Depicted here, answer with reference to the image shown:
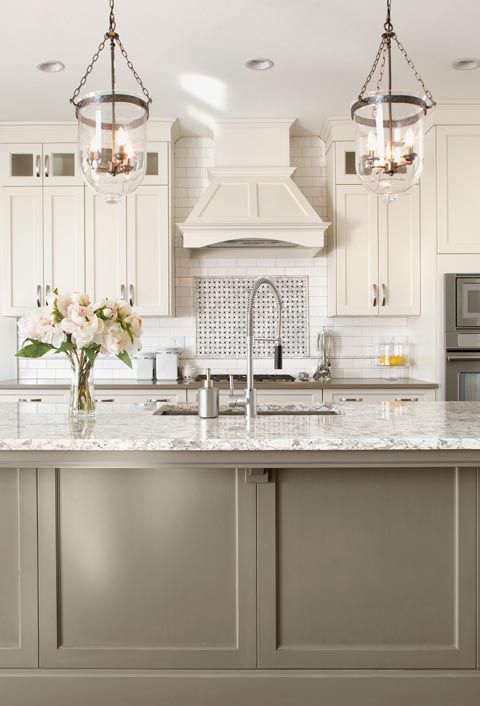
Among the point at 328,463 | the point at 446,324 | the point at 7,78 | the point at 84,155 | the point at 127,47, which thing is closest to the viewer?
the point at 328,463

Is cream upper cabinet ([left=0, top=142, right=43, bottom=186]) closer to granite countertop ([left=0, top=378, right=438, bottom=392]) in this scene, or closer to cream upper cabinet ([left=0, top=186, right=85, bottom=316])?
cream upper cabinet ([left=0, top=186, right=85, bottom=316])

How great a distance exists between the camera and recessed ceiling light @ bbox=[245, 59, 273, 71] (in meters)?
3.70

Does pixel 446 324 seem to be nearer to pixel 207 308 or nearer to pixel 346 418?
pixel 207 308

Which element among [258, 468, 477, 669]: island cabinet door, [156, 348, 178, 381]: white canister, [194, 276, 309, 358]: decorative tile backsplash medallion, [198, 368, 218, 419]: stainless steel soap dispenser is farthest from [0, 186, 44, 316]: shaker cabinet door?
[258, 468, 477, 669]: island cabinet door

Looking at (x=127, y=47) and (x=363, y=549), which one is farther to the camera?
(x=127, y=47)

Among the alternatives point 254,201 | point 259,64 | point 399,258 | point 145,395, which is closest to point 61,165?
point 254,201

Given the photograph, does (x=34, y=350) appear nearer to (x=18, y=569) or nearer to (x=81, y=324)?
(x=81, y=324)

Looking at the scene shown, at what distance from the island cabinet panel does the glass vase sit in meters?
0.33

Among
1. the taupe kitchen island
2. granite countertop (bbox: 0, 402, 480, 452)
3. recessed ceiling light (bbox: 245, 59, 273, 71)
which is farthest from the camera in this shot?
recessed ceiling light (bbox: 245, 59, 273, 71)

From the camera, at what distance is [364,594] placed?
2.07 metres

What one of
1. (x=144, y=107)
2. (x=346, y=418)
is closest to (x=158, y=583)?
(x=346, y=418)

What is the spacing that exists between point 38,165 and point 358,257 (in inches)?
95.5

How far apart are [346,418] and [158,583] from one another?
0.86 m

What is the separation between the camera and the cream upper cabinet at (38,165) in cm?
457
